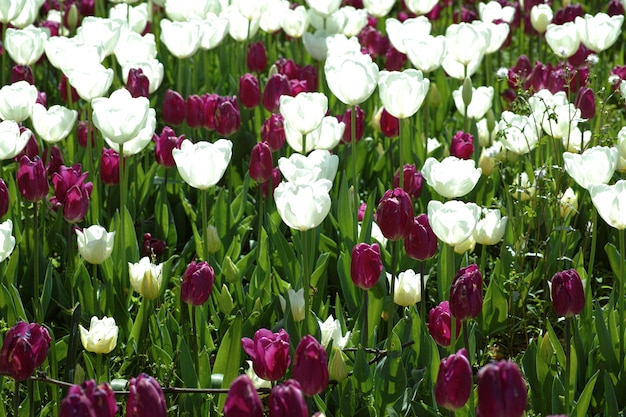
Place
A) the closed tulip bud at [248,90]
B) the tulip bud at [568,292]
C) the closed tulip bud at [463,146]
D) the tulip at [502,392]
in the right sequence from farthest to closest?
the closed tulip bud at [248,90] < the closed tulip bud at [463,146] < the tulip bud at [568,292] < the tulip at [502,392]

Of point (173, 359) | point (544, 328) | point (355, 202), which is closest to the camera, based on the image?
point (173, 359)

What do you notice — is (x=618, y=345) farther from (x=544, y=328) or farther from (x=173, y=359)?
(x=173, y=359)

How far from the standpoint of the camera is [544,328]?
125 inches

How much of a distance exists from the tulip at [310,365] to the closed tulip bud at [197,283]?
0.57m

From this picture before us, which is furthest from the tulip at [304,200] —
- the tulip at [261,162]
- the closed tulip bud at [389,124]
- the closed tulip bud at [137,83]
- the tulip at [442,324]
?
the closed tulip bud at [137,83]

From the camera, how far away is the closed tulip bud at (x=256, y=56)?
4.42 metres

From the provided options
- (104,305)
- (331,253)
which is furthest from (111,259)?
(331,253)

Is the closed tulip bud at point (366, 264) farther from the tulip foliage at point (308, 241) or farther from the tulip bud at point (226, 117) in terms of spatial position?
the tulip bud at point (226, 117)

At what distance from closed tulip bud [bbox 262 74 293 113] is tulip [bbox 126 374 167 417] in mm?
2038

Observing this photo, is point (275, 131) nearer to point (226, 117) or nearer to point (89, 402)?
point (226, 117)

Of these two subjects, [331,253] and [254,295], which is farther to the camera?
[331,253]

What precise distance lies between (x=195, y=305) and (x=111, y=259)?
2.12 ft

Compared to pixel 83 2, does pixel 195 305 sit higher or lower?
lower

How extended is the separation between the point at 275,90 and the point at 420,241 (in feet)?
4.40
